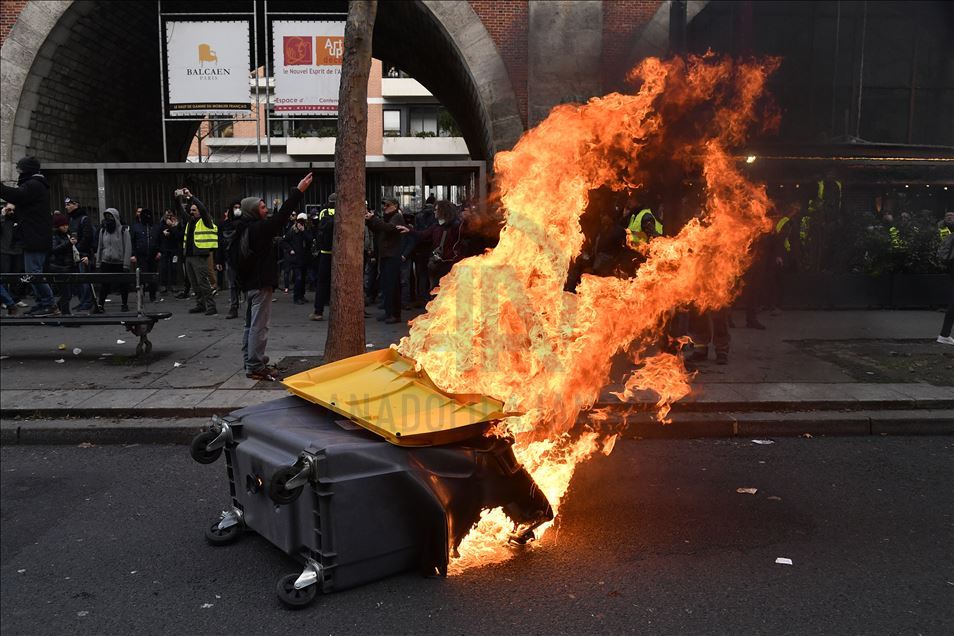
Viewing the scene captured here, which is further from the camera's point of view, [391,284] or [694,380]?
[391,284]

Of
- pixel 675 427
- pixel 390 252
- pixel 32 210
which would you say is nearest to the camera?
pixel 675 427

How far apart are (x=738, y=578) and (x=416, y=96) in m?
41.0

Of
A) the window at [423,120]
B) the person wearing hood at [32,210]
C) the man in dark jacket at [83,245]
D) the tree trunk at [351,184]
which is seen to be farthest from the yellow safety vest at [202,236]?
the window at [423,120]

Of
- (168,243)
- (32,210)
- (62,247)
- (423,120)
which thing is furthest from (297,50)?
(423,120)

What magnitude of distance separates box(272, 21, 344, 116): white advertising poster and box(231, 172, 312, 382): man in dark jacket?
9.23 meters

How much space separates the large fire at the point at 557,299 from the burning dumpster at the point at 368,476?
0.63ft

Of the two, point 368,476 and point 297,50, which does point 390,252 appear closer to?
point 297,50

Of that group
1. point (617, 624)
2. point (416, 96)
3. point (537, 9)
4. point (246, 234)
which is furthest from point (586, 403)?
point (416, 96)

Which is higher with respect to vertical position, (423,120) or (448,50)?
(423,120)

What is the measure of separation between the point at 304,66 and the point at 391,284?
24.9 ft

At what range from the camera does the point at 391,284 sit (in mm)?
10953

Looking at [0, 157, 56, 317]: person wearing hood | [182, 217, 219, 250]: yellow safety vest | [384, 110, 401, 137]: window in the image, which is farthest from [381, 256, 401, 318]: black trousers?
[384, 110, 401, 137]: window

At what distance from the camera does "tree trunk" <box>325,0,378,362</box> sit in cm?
703

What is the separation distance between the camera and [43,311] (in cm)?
1057
